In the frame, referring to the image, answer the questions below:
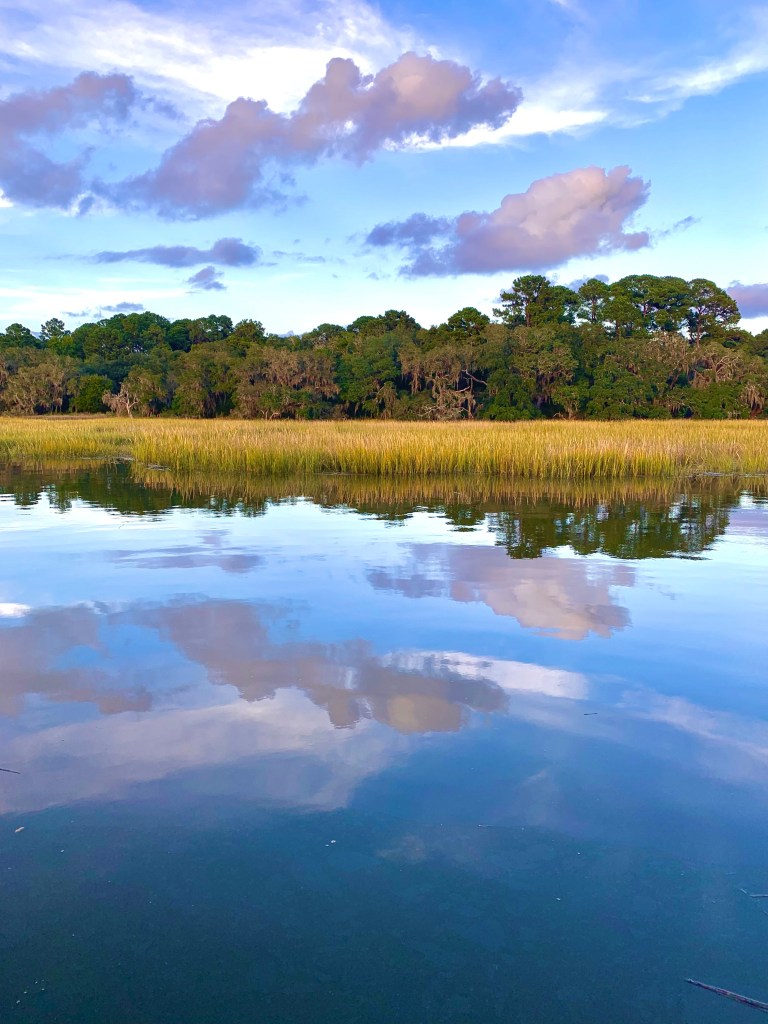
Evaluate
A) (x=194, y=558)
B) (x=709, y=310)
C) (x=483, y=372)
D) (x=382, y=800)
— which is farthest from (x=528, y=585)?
(x=709, y=310)

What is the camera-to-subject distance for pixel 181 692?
4.36 meters

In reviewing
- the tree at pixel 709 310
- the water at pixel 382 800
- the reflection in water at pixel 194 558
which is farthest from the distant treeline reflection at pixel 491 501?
the tree at pixel 709 310

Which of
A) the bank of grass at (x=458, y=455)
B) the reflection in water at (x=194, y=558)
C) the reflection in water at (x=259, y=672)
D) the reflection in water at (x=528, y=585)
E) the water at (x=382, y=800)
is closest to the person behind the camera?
the water at (x=382, y=800)

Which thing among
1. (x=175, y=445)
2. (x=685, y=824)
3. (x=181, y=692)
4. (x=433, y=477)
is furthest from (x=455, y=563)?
(x=175, y=445)

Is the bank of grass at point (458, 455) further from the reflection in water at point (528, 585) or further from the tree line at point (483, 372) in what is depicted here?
the tree line at point (483, 372)

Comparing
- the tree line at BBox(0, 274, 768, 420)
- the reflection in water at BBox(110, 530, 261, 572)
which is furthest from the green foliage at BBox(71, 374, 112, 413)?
the reflection in water at BBox(110, 530, 261, 572)

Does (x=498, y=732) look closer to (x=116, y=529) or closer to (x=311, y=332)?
(x=116, y=529)

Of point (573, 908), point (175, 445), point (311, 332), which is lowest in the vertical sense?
point (573, 908)

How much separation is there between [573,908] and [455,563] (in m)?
5.29

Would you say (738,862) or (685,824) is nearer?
(738,862)

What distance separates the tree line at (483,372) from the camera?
142ft

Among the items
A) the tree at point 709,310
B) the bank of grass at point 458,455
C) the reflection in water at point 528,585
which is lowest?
the reflection in water at point 528,585

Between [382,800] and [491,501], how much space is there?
31.6 feet

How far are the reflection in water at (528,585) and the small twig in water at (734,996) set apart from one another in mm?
3127
